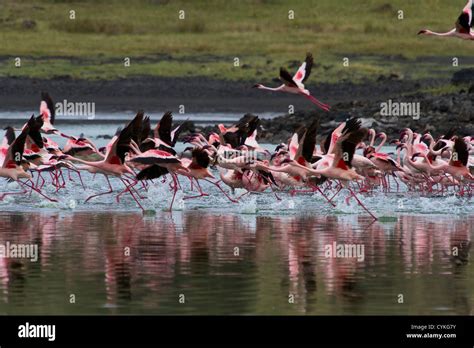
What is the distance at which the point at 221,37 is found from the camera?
47.2 metres

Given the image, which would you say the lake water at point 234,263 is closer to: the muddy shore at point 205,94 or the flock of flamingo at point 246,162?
the flock of flamingo at point 246,162

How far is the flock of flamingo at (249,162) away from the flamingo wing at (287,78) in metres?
0.05

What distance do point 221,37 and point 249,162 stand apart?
2944 cm

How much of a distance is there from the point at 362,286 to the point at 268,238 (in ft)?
10.0

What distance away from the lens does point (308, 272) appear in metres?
12.2

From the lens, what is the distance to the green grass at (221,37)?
137ft

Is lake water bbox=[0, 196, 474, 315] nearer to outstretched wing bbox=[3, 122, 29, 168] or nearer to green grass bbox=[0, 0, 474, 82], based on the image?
outstretched wing bbox=[3, 122, 29, 168]

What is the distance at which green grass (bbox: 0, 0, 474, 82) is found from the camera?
41.6 metres

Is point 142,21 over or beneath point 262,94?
over

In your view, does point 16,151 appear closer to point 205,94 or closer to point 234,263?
point 234,263

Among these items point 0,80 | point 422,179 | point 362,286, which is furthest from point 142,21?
point 362,286

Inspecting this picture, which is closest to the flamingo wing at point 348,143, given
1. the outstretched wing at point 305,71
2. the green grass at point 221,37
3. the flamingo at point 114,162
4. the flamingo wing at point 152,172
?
the flamingo wing at point 152,172

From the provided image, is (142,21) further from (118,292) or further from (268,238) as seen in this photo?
(118,292)

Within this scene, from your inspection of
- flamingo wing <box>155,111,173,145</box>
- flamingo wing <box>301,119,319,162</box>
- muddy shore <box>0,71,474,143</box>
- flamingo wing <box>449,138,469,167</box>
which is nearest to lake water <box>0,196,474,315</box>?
flamingo wing <box>301,119,319,162</box>
